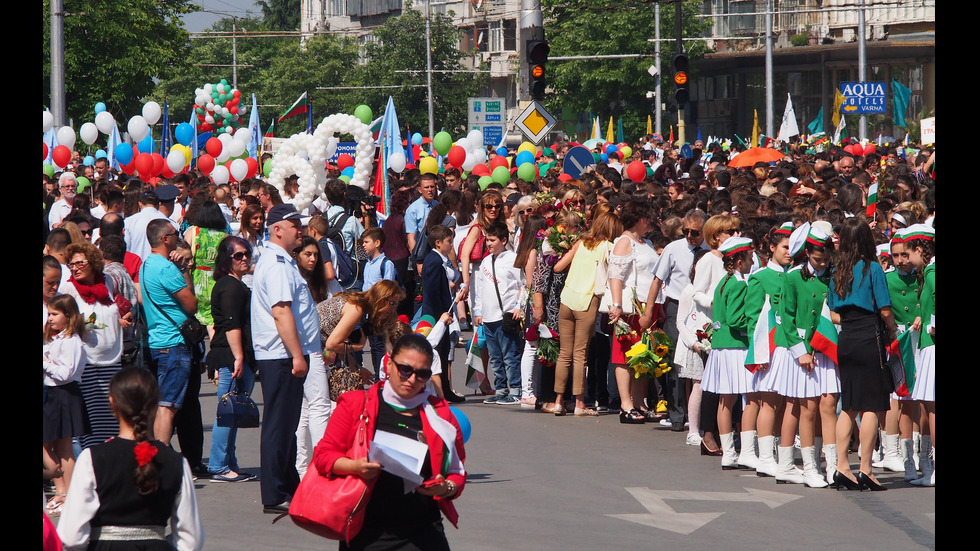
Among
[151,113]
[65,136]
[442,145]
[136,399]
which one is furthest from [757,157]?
[136,399]

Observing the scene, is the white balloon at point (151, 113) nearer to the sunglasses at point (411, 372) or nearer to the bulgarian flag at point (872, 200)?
the bulgarian flag at point (872, 200)

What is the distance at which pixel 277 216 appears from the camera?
845 cm

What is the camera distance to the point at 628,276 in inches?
460

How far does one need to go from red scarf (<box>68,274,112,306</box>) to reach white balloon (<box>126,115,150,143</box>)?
18.9 meters

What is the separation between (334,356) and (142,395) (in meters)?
3.49

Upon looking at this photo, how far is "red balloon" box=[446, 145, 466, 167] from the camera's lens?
996 inches

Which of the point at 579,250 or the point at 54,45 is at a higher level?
the point at 54,45

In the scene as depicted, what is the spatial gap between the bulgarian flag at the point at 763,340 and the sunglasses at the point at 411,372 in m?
4.44

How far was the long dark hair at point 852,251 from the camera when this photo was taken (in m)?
8.92

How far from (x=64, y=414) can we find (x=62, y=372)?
27 cm

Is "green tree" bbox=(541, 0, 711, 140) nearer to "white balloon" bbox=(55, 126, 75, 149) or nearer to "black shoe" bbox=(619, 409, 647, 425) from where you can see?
"white balloon" bbox=(55, 126, 75, 149)

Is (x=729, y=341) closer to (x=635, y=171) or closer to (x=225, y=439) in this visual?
(x=225, y=439)
